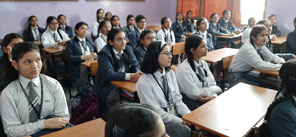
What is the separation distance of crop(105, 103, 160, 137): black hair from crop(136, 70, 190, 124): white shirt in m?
1.22

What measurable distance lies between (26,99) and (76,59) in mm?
2274

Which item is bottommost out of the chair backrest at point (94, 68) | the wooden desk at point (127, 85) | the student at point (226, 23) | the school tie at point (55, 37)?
the wooden desk at point (127, 85)

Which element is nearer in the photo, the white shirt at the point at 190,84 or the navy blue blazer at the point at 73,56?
the white shirt at the point at 190,84

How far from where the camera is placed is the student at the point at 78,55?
150 inches

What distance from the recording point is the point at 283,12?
6676 millimetres

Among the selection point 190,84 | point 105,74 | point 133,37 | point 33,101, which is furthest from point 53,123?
point 133,37

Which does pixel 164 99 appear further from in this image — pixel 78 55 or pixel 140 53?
pixel 78 55

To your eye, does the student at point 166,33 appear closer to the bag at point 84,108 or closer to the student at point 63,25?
the student at point 63,25

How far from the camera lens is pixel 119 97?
8.98 feet

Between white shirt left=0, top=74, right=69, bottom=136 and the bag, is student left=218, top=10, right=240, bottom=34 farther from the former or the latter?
white shirt left=0, top=74, right=69, bottom=136

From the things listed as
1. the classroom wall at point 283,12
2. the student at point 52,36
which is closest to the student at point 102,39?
the student at point 52,36

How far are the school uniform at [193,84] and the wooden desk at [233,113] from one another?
0.91 feet

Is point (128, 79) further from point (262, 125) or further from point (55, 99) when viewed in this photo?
point (262, 125)

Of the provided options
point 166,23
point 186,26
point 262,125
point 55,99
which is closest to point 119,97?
point 55,99
